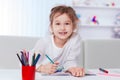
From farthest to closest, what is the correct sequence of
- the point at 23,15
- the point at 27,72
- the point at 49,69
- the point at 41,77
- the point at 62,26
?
the point at 23,15 < the point at 62,26 < the point at 49,69 < the point at 41,77 < the point at 27,72

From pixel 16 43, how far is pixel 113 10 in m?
3.02

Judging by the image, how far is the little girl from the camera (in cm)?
151

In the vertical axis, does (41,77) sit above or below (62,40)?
below

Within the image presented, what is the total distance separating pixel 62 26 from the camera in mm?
1488

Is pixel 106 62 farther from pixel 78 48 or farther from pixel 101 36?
pixel 101 36

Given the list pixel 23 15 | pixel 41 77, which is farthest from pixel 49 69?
pixel 23 15

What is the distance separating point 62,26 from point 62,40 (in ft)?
0.51

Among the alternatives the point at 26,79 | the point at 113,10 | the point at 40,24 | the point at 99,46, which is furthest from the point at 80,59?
the point at 113,10

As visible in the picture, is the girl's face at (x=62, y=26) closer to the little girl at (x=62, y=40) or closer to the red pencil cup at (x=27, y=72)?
the little girl at (x=62, y=40)

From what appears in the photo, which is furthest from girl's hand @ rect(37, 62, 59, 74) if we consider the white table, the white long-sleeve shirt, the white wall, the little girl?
the white wall

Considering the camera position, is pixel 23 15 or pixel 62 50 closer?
pixel 62 50

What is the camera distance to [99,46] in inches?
74.8

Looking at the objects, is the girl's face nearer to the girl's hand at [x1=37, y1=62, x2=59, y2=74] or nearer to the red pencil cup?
the girl's hand at [x1=37, y1=62, x2=59, y2=74]

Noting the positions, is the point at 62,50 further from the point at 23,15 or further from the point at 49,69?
the point at 23,15
